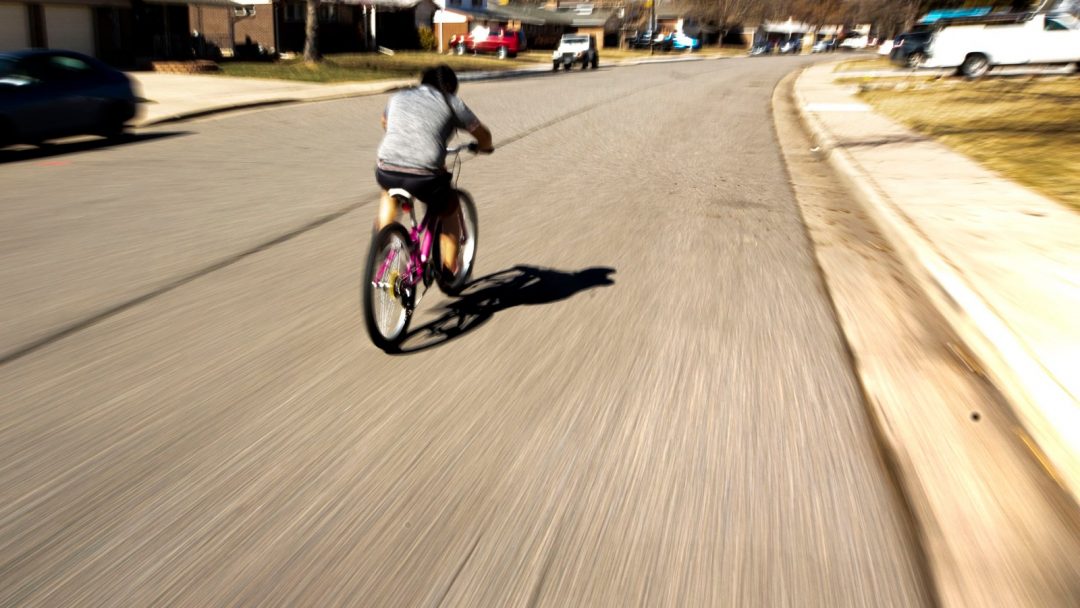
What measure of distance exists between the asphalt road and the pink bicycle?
0.77 feet

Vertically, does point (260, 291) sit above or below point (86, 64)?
below

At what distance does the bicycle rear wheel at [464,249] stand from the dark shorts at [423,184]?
1.36 ft

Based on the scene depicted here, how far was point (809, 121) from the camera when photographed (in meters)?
19.9

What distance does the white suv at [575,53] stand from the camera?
47594 millimetres

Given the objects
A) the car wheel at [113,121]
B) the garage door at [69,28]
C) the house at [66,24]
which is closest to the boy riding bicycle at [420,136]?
the car wheel at [113,121]

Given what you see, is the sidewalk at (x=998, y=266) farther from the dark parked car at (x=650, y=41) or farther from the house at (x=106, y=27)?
the dark parked car at (x=650, y=41)

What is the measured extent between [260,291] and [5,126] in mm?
9152

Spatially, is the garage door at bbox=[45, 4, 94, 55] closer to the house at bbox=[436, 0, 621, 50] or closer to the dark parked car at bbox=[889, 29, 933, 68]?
the house at bbox=[436, 0, 621, 50]

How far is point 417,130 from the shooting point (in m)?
5.35

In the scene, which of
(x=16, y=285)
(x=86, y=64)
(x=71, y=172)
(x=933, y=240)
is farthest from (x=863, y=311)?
(x=86, y=64)

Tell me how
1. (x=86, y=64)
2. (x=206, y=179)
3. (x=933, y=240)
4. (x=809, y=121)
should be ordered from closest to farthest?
1. (x=933, y=240)
2. (x=206, y=179)
3. (x=86, y=64)
4. (x=809, y=121)

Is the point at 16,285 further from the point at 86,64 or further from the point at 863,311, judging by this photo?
the point at 86,64

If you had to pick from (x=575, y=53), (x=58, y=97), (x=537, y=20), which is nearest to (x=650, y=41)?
(x=537, y=20)

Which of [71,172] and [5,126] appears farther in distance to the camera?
[5,126]
